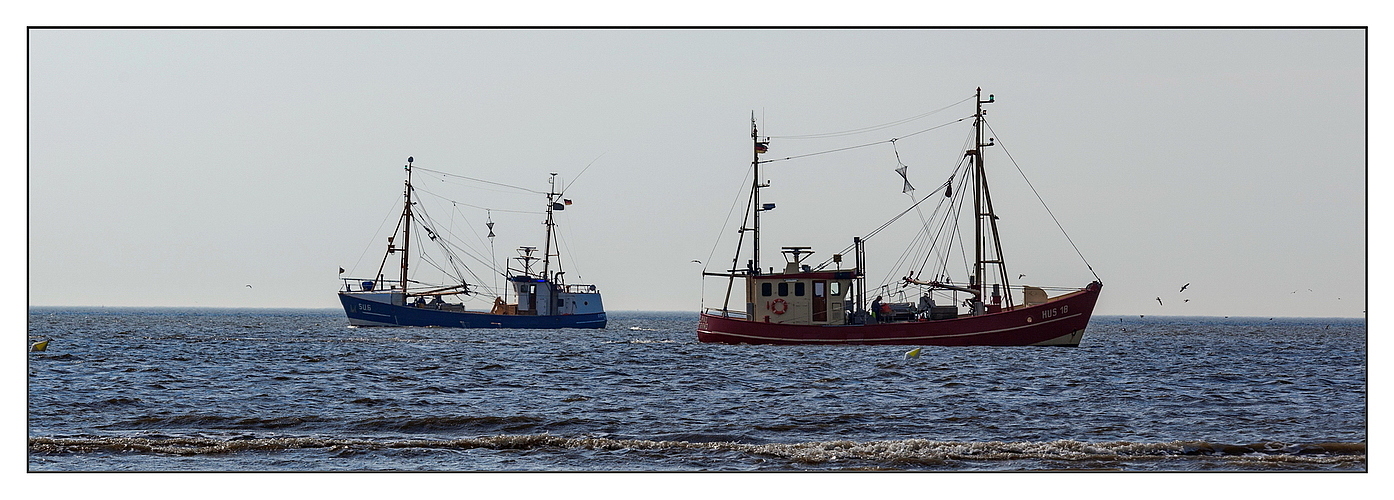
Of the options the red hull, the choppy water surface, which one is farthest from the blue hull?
the choppy water surface

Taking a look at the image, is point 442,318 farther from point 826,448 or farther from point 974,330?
point 826,448

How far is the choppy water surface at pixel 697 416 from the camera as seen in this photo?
17.0 m

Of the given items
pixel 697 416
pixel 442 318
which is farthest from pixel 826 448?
pixel 442 318

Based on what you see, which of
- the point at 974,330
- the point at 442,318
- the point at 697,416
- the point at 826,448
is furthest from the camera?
the point at 442,318

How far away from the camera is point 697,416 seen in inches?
862

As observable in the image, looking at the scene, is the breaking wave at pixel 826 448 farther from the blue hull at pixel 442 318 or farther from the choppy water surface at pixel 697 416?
the blue hull at pixel 442 318

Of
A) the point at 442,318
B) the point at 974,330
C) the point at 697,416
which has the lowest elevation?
the point at 442,318

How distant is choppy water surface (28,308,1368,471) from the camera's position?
668 inches

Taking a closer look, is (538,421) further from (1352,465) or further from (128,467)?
(1352,465)

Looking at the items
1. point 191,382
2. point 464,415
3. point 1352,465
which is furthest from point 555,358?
point 1352,465

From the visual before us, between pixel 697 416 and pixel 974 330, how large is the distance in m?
22.5

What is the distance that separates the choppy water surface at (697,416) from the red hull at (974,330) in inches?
132

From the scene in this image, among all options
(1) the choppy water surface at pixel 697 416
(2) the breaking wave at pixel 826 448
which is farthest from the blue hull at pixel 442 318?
(2) the breaking wave at pixel 826 448

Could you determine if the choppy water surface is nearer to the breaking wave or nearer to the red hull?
the breaking wave
